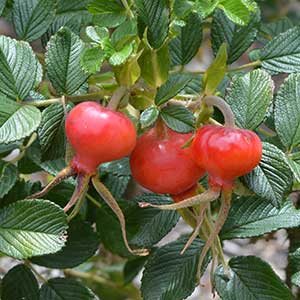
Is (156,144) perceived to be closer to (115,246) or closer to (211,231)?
(211,231)

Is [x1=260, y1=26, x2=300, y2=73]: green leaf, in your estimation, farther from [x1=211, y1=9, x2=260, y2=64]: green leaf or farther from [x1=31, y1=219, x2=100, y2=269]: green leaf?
[x1=31, y1=219, x2=100, y2=269]: green leaf

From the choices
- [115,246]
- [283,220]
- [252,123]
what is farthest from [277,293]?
[115,246]

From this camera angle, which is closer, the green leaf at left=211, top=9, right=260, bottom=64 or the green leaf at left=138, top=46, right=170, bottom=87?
the green leaf at left=138, top=46, right=170, bottom=87

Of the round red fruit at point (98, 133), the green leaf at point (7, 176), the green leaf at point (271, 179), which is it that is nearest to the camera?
the round red fruit at point (98, 133)

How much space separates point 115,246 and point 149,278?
0.23m

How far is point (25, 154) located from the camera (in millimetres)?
1062

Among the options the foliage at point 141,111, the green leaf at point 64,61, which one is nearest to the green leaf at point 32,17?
the foliage at point 141,111

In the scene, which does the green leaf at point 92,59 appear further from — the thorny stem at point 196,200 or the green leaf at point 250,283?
the green leaf at point 250,283

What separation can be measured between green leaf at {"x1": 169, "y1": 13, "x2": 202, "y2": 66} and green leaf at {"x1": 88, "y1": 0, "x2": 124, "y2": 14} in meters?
0.20

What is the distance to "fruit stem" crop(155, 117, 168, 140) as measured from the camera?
32.8 inches

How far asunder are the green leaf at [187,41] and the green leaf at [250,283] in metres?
0.30

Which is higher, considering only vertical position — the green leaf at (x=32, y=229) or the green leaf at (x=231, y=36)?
the green leaf at (x=231, y=36)

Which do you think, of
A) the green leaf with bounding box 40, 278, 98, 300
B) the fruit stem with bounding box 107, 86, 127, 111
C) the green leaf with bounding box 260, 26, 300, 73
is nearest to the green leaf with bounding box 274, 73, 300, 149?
the green leaf with bounding box 260, 26, 300, 73

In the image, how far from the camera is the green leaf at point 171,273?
3.08ft
